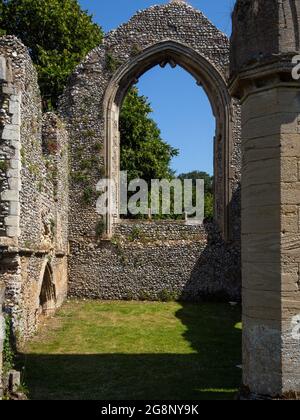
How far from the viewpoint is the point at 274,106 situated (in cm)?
529

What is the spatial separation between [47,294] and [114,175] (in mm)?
4730

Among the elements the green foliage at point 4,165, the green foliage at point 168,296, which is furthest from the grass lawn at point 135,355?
the green foliage at point 4,165

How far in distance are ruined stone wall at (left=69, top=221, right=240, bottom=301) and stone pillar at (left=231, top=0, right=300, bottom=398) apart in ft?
32.0

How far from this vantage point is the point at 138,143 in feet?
76.6

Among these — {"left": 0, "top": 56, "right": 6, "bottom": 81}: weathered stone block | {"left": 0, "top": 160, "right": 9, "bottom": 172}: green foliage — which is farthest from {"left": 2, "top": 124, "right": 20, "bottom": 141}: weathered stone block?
{"left": 0, "top": 56, "right": 6, "bottom": 81}: weathered stone block

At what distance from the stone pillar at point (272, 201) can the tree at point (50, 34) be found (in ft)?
50.6

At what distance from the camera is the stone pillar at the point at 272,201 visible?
515 cm

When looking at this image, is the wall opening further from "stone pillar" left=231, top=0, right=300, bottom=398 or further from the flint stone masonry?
"stone pillar" left=231, top=0, right=300, bottom=398

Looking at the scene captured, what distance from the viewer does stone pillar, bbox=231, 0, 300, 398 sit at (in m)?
5.15

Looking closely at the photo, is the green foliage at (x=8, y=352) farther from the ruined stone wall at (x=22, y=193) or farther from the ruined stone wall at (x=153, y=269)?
the ruined stone wall at (x=153, y=269)

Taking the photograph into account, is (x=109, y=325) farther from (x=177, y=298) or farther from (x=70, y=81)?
(x=70, y=81)

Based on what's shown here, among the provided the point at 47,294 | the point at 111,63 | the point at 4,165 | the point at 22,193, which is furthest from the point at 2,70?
the point at 111,63

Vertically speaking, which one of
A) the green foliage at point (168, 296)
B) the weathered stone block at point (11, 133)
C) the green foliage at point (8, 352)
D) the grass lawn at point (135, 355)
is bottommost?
the grass lawn at point (135, 355)

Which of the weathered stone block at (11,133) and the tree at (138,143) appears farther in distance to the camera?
the tree at (138,143)
